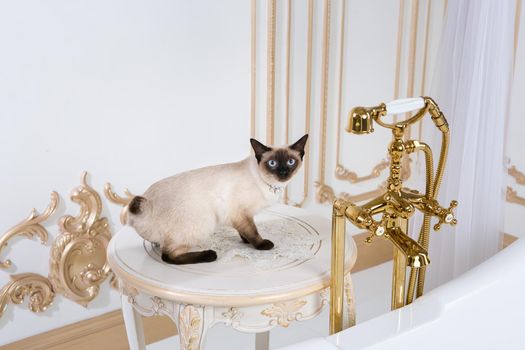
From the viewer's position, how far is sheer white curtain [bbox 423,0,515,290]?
160 centimetres

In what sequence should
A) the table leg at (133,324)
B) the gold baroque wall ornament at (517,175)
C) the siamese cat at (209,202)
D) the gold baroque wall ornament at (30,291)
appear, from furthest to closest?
the gold baroque wall ornament at (517,175), the gold baroque wall ornament at (30,291), the table leg at (133,324), the siamese cat at (209,202)

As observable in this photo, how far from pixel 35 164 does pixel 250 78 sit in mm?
793

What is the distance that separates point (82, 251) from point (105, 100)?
1.62 ft

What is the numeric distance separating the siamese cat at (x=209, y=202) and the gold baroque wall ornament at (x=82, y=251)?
0.63 meters

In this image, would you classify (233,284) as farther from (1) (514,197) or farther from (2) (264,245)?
(1) (514,197)

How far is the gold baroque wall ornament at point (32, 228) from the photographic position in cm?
182

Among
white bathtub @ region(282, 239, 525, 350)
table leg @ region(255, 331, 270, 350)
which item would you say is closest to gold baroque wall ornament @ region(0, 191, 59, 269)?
table leg @ region(255, 331, 270, 350)

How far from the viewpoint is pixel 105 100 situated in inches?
74.3

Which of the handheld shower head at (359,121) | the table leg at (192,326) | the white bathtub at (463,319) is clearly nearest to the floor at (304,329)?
the white bathtub at (463,319)

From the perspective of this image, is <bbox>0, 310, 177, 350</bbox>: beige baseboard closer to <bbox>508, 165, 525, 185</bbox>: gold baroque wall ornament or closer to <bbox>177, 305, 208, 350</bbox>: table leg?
<bbox>177, 305, 208, 350</bbox>: table leg

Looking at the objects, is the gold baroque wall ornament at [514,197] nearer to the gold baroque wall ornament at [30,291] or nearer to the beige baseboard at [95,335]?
the beige baseboard at [95,335]

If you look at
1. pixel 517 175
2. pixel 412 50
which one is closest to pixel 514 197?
pixel 517 175

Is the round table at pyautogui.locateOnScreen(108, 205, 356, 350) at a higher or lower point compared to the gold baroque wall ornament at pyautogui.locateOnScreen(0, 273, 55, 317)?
higher

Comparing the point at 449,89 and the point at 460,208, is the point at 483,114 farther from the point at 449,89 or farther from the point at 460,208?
the point at 460,208
